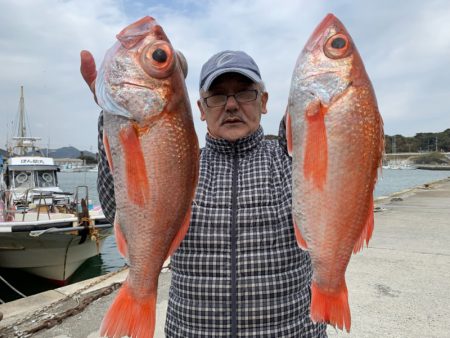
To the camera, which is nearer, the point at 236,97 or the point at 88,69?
the point at 88,69

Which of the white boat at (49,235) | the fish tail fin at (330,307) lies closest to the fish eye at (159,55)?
the fish tail fin at (330,307)

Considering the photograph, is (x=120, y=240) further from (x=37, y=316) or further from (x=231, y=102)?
(x=37, y=316)

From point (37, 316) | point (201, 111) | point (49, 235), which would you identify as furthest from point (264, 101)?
point (49, 235)

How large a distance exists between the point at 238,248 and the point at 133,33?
3.76ft

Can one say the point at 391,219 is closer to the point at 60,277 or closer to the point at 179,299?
the point at 60,277

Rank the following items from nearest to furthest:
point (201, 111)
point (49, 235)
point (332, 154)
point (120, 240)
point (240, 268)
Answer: point (332, 154), point (120, 240), point (240, 268), point (201, 111), point (49, 235)

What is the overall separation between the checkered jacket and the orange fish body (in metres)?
0.39

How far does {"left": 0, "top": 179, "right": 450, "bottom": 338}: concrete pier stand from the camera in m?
4.10

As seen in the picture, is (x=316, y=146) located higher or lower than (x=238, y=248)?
higher

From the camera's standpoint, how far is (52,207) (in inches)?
441

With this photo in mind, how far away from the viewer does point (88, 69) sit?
180 cm

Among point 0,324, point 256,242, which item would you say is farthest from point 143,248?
point 0,324

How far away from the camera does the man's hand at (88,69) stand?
178 cm

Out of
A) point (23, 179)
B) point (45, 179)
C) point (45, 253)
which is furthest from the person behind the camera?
point (45, 179)
